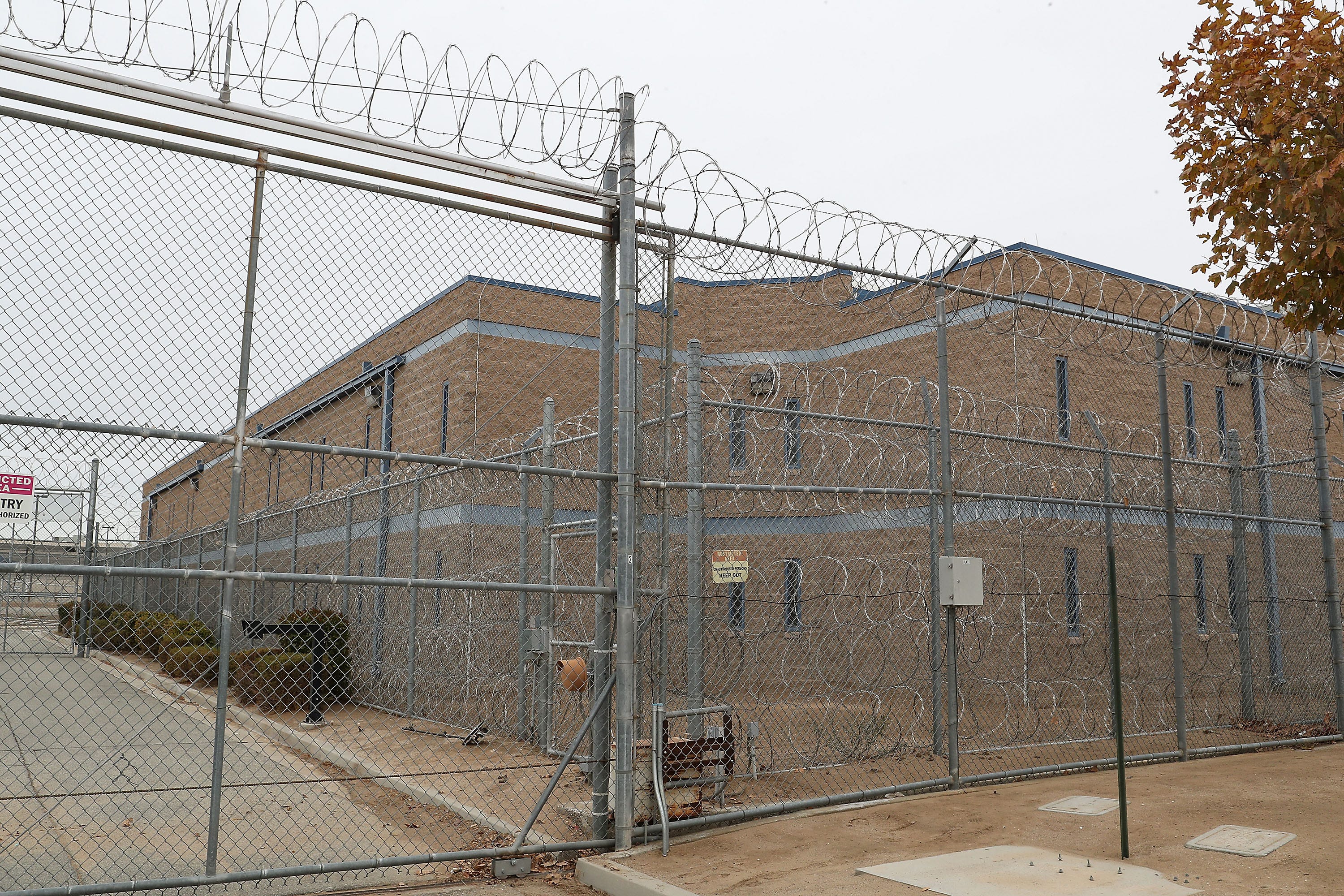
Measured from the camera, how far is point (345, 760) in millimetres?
9508

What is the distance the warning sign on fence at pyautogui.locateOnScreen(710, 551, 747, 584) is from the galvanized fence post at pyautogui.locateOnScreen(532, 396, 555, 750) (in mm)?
2368

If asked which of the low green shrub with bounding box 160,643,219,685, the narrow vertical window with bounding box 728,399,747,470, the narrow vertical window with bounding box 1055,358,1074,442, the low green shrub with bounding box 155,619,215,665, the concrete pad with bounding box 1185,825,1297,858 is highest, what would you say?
the narrow vertical window with bounding box 1055,358,1074,442

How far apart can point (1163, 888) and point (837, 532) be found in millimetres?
11680

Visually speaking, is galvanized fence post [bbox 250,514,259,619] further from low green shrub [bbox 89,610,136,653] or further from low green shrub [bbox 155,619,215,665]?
low green shrub [bbox 89,610,136,653]

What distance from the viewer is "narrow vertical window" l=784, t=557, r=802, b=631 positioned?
8.09 m

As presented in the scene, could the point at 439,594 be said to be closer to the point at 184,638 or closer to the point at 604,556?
the point at 604,556

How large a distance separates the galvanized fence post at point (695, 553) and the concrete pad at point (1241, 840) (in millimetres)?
3275

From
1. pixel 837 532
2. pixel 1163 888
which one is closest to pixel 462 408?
pixel 837 532

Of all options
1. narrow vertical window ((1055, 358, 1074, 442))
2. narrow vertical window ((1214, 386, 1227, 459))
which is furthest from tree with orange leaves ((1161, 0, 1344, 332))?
narrow vertical window ((1214, 386, 1227, 459))

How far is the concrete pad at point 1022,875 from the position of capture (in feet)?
17.3

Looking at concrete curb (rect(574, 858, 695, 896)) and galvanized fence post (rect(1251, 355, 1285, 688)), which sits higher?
galvanized fence post (rect(1251, 355, 1285, 688))

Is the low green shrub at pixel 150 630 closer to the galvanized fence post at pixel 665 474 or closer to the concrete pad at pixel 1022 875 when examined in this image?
the galvanized fence post at pixel 665 474

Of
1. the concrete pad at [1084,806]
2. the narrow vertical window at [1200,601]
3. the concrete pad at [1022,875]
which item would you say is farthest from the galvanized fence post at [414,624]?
the narrow vertical window at [1200,601]

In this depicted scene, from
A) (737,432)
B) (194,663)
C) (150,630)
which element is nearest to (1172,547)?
(737,432)
